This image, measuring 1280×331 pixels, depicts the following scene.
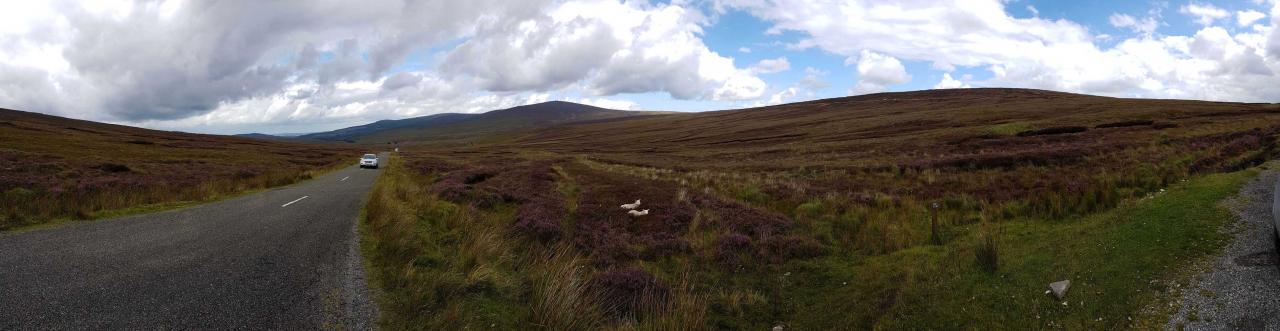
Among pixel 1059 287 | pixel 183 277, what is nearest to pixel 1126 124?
pixel 1059 287

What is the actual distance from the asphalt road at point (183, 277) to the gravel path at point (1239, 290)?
9985 millimetres

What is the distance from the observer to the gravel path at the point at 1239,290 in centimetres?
582

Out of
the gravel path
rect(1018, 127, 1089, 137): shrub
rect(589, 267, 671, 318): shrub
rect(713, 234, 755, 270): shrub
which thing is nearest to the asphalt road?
rect(589, 267, 671, 318): shrub

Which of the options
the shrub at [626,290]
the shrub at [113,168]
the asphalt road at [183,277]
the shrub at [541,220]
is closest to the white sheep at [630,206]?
the shrub at [541,220]

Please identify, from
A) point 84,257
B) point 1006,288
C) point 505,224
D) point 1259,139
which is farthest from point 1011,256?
point 1259,139

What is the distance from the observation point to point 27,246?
10352mm

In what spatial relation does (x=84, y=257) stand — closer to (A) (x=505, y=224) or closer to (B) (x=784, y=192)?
(A) (x=505, y=224)

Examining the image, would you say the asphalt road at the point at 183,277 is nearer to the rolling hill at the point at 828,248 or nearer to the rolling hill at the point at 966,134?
the rolling hill at the point at 828,248

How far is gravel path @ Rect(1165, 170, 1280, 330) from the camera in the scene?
5820 millimetres

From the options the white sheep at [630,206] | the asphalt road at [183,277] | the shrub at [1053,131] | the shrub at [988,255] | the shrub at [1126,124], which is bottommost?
the white sheep at [630,206]

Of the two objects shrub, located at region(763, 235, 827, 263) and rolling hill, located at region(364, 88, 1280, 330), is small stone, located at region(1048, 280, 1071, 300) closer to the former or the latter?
rolling hill, located at region(364, 88, 1280, 330)

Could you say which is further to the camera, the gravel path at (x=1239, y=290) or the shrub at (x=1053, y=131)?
the shrub at (x=1053, y=131)

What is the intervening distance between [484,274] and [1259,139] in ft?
110

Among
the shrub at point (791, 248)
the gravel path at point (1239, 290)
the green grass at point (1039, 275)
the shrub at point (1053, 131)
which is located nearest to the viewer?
the gravel path at point (1239, 290)
